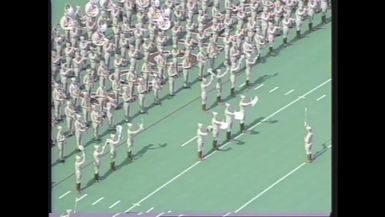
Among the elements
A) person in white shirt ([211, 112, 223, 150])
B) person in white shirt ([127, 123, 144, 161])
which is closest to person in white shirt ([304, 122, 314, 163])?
person in white shirt ([211, 112, 223, 150])

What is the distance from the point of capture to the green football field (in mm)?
23281

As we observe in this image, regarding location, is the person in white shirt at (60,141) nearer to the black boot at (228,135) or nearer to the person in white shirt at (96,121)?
the person in white shirt at (96,121)

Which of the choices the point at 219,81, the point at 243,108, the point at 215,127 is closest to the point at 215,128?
the point at 215,127

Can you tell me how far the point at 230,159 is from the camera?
931 inches

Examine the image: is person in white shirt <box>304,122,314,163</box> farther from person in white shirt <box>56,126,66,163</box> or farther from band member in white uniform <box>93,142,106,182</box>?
person in white shirt <box>56,126,66,163</box>

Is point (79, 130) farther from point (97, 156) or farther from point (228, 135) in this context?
point (228, 135)

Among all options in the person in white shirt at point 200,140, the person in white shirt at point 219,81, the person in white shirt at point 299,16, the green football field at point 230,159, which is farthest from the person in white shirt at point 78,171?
the person in white shirt at point 299,16

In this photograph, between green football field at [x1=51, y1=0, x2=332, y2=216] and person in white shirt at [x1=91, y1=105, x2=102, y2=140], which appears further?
person in white shirt at [x1=91, y1=105, x2=102, y2=140]

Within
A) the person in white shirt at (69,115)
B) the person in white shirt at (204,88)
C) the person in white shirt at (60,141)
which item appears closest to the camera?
the person in white shirt at (60,141)

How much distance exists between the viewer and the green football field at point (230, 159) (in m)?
23.3

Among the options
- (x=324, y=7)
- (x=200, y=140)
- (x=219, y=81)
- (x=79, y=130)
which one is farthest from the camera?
(x=324, y=7)

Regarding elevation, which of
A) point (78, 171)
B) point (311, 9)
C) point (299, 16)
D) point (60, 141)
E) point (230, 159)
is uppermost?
point (311, 9)
